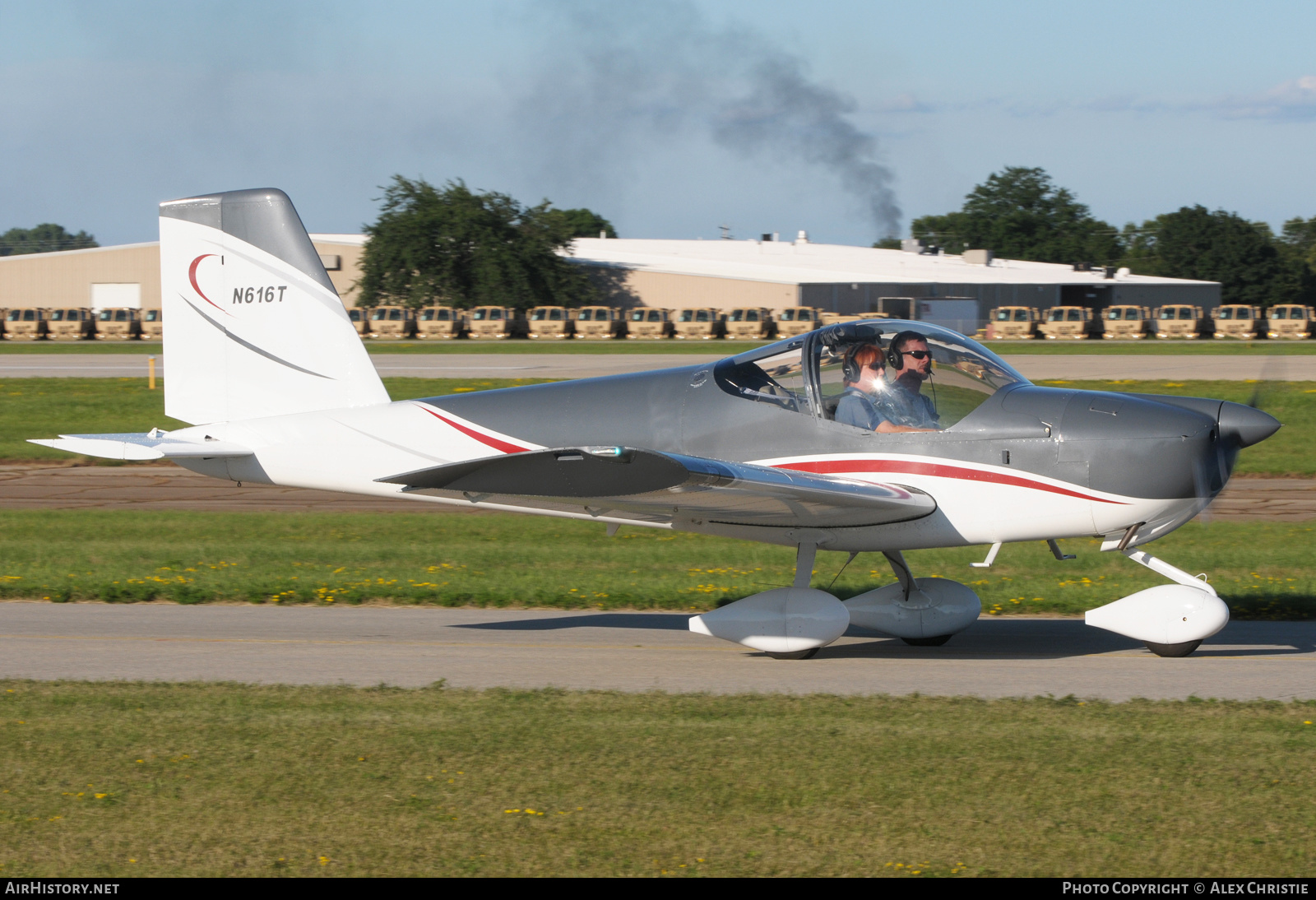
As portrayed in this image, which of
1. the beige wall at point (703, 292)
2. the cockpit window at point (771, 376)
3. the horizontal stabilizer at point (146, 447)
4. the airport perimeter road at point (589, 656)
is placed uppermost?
the beige wall at point (703, 292)

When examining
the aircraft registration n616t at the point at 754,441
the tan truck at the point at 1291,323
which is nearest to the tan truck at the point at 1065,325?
the tan truck at the point at 1291,323

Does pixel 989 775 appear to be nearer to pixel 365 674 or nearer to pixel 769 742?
pixel 769 742

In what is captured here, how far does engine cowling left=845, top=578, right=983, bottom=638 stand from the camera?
29.6ft

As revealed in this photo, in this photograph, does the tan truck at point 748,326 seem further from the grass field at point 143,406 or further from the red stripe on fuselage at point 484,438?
the red stripe on fuselage at point 484,438

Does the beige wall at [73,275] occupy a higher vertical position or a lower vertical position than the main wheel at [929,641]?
higher

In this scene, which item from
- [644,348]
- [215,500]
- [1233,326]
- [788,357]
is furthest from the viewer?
[1233,326]

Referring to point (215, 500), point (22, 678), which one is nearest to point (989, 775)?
point (22, 678)

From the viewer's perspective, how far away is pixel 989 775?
18.8 feet

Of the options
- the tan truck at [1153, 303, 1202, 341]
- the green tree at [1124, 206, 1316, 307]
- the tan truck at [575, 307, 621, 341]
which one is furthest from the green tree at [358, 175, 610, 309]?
the green tree at [1124, 206, 1316, 307]

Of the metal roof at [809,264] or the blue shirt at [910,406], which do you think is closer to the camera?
the blue shirt at [910,406]

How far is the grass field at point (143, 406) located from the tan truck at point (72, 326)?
28.5 metres

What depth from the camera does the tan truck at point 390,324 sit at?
60.4 meters

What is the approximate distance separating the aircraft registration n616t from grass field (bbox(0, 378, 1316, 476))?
39.9 ft

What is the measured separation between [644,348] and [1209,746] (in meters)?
42.9
